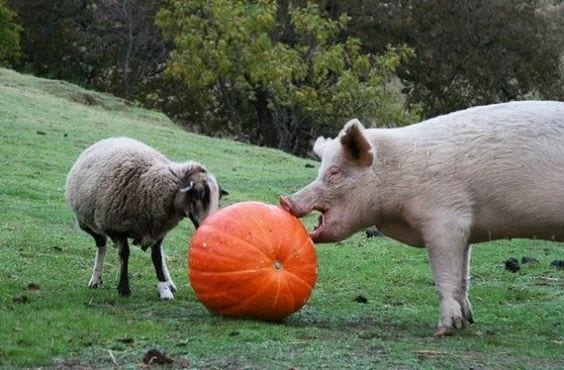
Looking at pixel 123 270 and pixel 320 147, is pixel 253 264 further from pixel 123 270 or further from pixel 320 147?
pixel 123 270

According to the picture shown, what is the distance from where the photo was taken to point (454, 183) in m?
7.72

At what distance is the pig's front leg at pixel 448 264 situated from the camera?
769cm

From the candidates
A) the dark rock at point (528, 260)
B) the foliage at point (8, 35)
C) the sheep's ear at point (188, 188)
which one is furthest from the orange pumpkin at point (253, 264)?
the foliage at point (8, 35)

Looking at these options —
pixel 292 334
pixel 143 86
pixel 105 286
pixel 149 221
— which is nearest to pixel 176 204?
pixel 149 221

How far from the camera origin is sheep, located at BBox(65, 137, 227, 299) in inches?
384

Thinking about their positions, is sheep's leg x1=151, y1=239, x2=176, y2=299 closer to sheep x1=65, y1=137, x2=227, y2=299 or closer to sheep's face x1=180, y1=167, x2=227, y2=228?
sheep x1=65, y1=137, x2=227, y2=299

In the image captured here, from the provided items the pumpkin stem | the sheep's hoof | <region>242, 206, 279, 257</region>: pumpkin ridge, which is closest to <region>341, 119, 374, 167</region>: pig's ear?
<region>242, 206, 279, 257</region>: pumpkin ridge

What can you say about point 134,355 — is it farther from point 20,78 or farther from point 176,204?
point 20,78

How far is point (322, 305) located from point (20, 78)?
26993 mm

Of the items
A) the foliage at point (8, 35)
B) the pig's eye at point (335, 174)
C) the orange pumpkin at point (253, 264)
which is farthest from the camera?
the foliage at point (8, 35)

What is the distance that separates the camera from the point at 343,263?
40.6ft

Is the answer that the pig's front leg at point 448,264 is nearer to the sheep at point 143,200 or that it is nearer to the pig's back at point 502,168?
the pig's back at point 502,168

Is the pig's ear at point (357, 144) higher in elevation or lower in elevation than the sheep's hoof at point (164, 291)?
higher

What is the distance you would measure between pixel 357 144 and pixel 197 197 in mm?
2177
